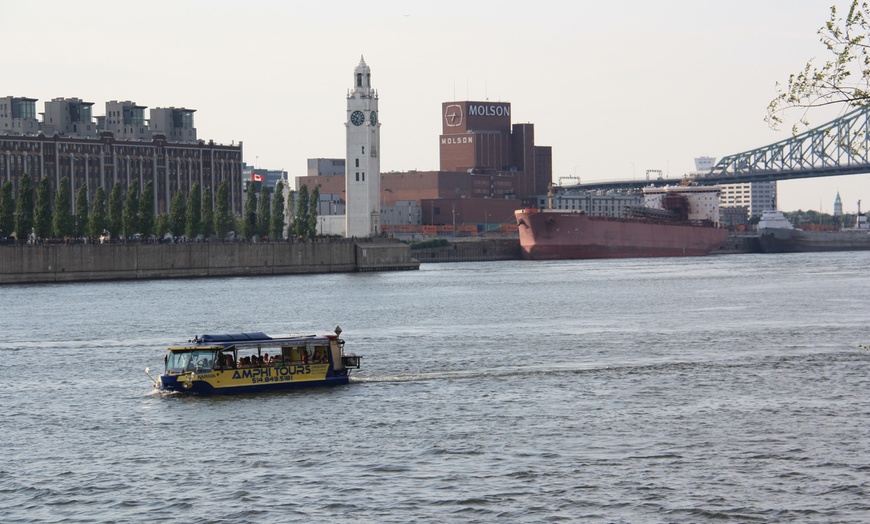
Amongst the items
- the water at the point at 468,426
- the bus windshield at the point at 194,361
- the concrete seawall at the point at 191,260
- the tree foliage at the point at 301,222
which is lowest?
the water at the point at 468,426

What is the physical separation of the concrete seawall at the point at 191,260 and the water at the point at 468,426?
152 feet

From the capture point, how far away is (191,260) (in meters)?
141

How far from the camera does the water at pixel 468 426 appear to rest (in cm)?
3212

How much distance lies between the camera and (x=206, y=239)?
509 feet

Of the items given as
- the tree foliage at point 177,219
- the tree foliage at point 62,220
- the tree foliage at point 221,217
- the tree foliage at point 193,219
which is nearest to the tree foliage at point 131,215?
the tree foliage at point 177,219

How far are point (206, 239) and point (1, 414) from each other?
111033 mm

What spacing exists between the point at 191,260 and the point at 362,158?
107ft

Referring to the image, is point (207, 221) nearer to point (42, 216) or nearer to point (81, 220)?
point (81, 220)

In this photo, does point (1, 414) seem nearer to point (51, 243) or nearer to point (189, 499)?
point (189, 499)

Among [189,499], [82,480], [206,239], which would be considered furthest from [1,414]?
[206,239]

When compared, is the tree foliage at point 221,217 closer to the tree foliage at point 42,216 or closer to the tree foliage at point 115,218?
the tree foliage at point 115,218

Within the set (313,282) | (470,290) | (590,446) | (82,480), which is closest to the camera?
(82,480)

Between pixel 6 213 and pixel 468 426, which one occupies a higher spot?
pixel 6 213

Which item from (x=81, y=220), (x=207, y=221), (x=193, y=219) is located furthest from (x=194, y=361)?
(x=207, y=221)
